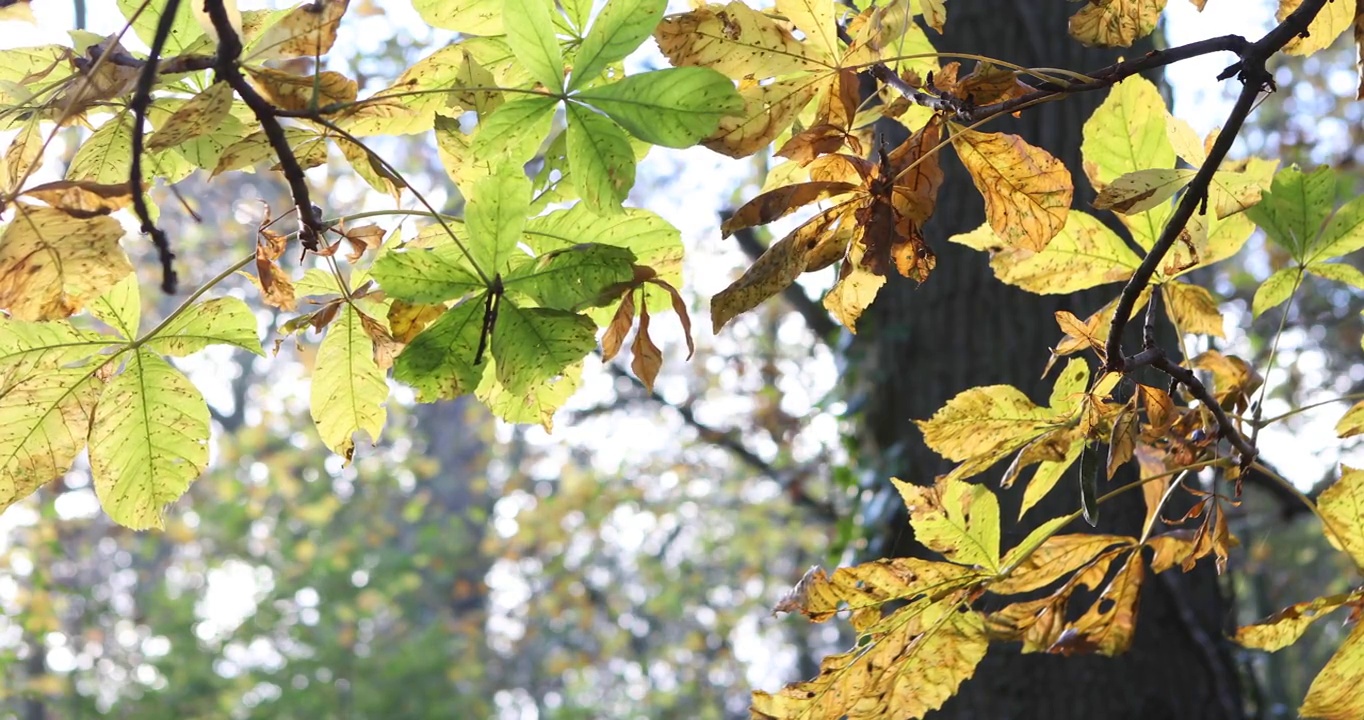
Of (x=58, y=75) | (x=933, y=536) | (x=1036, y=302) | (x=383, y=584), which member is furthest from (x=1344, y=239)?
(x=383, y=584)

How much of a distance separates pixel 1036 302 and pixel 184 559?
35.6 feet

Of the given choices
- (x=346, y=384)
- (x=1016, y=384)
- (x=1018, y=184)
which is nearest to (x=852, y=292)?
(x=1018, y=184)

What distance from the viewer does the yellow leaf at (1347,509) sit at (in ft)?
2.33

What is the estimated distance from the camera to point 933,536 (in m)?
0.73

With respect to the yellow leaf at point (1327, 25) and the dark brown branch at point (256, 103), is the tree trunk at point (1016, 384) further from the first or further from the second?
the dark brown branch at point (256, 103)

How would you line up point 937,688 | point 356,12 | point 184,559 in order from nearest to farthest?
point 937,688
point 356,12
point 184,559

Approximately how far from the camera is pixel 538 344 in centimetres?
55

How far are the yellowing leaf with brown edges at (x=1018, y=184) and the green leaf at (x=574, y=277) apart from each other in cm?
21

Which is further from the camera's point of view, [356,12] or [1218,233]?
[356,12]

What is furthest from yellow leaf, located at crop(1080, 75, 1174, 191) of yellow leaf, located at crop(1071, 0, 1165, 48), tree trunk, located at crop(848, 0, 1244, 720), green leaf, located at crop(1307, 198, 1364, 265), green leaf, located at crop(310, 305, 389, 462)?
tree trunk, located at crop(848, 0, 1244, 720)

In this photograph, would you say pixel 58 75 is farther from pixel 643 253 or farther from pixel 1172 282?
pixel 1172 282

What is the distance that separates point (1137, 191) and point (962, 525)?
0.86 ft

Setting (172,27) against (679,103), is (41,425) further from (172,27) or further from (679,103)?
(679,103)

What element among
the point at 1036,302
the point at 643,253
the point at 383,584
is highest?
Result: the point at 383,584
